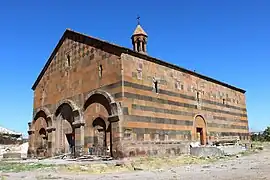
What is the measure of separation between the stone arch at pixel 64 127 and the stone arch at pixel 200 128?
29.6ft

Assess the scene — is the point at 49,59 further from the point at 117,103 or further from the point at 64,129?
the point at 117,103

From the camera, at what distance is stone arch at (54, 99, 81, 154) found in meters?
20.0

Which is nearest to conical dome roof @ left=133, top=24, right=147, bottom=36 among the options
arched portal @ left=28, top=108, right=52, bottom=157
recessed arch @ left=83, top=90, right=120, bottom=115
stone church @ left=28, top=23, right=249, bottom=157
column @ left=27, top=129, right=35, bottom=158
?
stone church @ left=28, top=23, right=249, bottom=157

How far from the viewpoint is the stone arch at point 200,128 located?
2148cm

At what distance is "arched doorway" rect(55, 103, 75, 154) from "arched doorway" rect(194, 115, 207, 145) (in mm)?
9137

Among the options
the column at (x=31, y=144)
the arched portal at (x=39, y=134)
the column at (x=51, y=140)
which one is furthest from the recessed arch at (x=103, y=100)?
the column at (x=31, y=144)

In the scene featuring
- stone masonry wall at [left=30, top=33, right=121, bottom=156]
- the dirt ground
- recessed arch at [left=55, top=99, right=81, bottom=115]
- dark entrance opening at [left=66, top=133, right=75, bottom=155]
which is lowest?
the dirt ground

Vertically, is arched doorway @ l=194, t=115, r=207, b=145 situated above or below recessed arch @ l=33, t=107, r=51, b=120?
below

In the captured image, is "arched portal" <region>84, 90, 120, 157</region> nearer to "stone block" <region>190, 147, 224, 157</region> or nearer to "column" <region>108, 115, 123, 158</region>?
"column" <region>108, 115, 123, 158</region>

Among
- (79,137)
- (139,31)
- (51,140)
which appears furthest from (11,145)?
(139,31)

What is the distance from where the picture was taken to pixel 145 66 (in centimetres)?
1784

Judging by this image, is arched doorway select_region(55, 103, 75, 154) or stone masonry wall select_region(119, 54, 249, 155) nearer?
stone masonry wall select_region(119, 54, 249, 155)

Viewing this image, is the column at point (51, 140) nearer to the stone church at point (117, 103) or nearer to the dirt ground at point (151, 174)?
the stone church at point (117, 103)

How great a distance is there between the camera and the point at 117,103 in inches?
623
